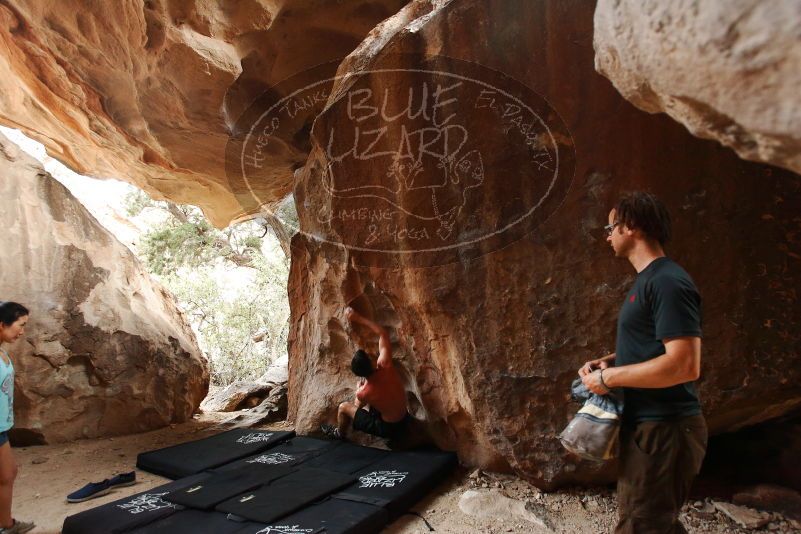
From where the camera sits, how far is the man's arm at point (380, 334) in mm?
3730

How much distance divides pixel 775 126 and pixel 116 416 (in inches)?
209

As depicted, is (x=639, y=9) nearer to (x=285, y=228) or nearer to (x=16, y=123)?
(x=16, y=123)

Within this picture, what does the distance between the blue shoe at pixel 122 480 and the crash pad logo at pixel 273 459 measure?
808 millimetres

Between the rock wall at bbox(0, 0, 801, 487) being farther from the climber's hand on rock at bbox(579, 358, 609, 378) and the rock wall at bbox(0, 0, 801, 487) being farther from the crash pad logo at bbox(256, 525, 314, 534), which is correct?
the crash pad logo at bbox(256, 525, 314, 534)

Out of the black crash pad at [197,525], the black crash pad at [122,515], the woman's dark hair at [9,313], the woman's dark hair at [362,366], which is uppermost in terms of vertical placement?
the woman's dark hair at [9,313]

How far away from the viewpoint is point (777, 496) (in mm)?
2521

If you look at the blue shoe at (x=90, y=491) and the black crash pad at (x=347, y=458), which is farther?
the black crash pad at (x=347, y=458)

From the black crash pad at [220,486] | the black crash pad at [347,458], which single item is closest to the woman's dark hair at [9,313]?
the black crash pad at [220,486]

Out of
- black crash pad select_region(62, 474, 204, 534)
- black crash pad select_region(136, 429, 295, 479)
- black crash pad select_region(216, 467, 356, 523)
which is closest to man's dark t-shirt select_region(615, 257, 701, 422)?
black crash pad select_region(216, 467, 356, 523)

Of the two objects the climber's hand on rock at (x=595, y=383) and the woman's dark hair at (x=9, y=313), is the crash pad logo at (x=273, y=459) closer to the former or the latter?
the woman's dark hair at (x=9, y=313)

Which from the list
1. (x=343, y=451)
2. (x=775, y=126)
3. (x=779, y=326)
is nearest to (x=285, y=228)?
(x=343, y=451)

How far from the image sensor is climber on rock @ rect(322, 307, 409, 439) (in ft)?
12.0

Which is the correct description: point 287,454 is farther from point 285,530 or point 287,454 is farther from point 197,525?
point 285,530

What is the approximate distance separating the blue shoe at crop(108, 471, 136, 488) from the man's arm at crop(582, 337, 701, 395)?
11.4ft
